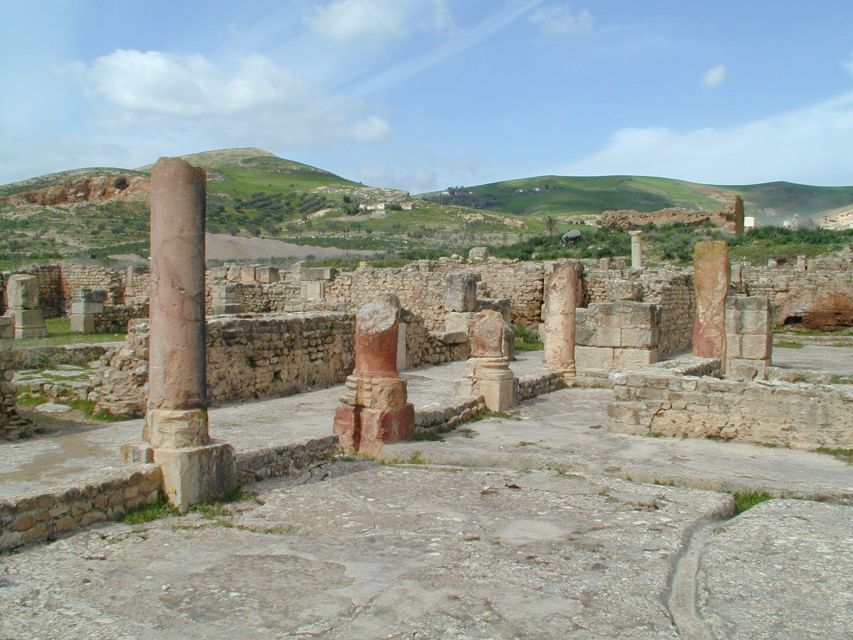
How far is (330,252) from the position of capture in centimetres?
4372

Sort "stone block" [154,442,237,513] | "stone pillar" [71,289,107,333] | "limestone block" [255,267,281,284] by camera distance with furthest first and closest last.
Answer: "limestone block" [255,267,281,284], "stone pillar" [71,289,107,333], "stone block" [154,442,237,513]

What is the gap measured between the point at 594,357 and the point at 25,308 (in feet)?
44.5

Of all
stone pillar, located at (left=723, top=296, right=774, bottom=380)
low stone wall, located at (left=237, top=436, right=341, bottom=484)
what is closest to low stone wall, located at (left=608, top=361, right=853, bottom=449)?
low stone wall, located at (left=237, top=436, right=341, bottom=484)

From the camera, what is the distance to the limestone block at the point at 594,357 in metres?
15.8

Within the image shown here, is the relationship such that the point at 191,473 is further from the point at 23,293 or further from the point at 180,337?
the point at 23,293

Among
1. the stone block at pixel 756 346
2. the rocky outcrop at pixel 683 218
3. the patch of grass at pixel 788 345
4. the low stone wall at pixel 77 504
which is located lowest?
the low stone wall at pixel 77 504

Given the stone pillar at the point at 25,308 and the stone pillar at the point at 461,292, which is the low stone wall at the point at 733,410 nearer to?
the stone pillar at the point at 461,292

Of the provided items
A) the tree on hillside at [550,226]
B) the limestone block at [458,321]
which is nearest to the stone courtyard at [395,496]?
the limestone block at [458,321]

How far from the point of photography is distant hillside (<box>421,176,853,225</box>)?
338ft

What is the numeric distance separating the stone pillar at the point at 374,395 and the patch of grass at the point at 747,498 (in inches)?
137

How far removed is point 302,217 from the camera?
63.9 metres

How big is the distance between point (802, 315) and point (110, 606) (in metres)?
25.0

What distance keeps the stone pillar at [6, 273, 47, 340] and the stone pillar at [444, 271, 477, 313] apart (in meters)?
9.75

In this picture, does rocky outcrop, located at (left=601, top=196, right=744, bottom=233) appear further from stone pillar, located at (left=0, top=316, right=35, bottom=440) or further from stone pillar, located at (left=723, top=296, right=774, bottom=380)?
stone pillar, located at (left=0, top=316, right=35, bottom=440)
